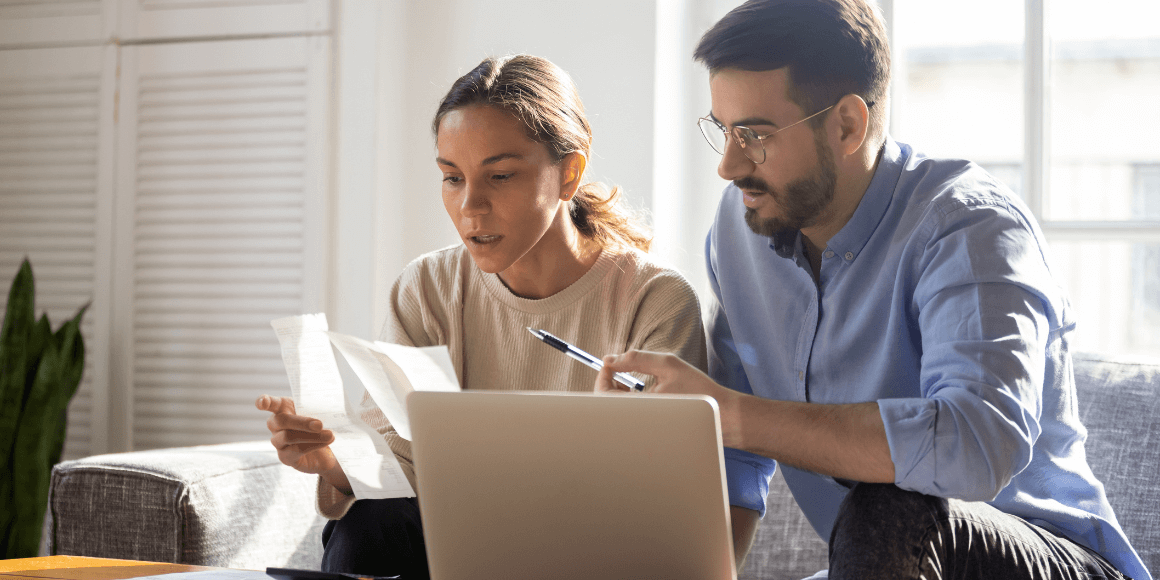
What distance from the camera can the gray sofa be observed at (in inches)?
53.6

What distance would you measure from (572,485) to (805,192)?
549 mm

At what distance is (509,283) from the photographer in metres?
1.47

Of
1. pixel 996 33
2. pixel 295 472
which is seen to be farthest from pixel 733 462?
pixel 996 33

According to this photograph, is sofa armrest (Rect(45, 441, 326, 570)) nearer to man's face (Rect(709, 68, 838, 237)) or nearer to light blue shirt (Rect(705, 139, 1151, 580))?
light blue shirt (Rect(705, 139, 1151, 580))

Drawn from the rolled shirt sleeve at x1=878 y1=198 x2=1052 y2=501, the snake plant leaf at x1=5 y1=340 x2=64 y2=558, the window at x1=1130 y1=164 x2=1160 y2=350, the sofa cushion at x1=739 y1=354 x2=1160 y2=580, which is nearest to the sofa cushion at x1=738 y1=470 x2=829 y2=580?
the sofa cushion at x1=739 y1=354 x2=1160 y2=580

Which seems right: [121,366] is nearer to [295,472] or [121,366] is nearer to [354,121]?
[354,121]

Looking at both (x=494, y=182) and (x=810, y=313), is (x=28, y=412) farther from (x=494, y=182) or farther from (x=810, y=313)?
(x=810, y=313)

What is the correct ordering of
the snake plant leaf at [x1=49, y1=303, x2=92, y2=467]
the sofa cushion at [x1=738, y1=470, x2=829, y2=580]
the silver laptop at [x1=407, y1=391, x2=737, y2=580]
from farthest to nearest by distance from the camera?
the snake plant leaf at [x1=49, y1=303, x2=92, y2=467], the sofa cushion at [x1=738, y1=470, x2=829, y2=580], the silver laptop at [x1=407, y1=391, x2=737, y2=580]

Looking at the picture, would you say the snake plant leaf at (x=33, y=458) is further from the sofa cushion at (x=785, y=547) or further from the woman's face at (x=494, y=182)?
the sofa cushion at (x=785, y=547)

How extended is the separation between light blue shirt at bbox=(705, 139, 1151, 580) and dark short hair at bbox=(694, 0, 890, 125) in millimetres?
122

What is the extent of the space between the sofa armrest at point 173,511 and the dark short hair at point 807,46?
948 millimetres

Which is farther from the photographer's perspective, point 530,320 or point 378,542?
point 530,320

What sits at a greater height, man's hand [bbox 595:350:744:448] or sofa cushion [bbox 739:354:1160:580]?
man's hand [bbox 595:350:744:448]

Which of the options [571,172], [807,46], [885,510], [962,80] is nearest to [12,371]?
[571,172]
